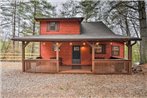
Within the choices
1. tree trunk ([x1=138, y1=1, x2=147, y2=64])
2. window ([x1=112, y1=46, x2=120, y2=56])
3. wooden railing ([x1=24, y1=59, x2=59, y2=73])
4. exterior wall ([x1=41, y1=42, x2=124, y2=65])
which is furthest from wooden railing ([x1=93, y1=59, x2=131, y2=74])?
window ([x1=112, y1=46, x2=120, y2=56])

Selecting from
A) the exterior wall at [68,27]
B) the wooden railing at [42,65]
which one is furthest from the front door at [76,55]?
the wooden railing at [42,65]

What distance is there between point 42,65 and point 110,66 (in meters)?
4.28

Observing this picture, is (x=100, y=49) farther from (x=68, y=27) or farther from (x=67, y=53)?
(x=68, y=27)

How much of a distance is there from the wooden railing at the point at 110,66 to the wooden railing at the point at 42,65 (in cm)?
242

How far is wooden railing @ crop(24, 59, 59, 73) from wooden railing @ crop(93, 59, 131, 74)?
2.42 meters

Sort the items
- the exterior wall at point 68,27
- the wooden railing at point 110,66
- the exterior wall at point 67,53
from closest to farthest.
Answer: the wooden railing at point 110,66 → the exterior wall at point 68,27 → the exterior wall at point 67,53

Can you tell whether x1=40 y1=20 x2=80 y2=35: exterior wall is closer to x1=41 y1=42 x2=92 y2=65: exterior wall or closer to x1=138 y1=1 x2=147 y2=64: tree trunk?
x1=41 y1=42 x2=92 y2=65: exterior wall

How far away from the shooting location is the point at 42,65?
498 inches

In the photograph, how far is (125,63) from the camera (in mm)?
11586

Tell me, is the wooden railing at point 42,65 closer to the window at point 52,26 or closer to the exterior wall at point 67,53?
the exterior wall at point 67,53

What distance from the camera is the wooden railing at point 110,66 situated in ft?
37.8

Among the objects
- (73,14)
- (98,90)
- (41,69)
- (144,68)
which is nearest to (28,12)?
(73,14)

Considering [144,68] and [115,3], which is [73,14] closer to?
[115,3]

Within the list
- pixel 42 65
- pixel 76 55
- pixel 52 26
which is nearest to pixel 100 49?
pixel 76 55
